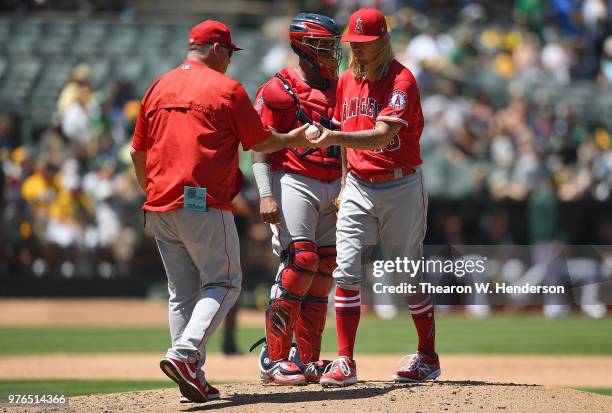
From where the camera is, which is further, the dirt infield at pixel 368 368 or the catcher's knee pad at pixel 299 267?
the dirt infield at pixel 368 368

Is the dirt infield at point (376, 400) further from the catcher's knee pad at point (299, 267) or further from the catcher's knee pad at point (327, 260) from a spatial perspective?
the catcher's knee pad at point (327, 260)

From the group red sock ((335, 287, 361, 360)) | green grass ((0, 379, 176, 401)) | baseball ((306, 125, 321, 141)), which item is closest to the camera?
baseball ((306, 125, 321, 141))

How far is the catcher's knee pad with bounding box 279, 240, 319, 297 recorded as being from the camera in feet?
24.2

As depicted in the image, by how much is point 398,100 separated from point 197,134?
4.11ft

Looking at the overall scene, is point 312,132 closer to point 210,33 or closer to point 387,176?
point 387,176

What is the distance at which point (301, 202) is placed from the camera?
747 centimetres

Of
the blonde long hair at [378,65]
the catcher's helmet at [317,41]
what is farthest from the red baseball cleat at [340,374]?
the catcher's helmet at [317,41]

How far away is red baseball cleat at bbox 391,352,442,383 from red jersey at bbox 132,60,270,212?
5.46ft

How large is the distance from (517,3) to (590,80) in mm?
2379

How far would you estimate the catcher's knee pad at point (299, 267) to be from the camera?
7.38 m

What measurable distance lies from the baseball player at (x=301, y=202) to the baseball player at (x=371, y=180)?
24 centimetres

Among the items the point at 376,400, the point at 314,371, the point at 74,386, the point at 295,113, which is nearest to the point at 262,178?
the point at 295,113

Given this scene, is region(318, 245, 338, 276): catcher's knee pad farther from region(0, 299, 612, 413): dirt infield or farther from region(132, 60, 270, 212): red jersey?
region(132, 60, 270, 212): red jersey

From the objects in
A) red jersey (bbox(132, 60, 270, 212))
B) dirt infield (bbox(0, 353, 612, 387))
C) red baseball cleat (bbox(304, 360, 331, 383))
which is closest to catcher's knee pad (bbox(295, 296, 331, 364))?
red baseball cleat (bbox(304, 360, 331, 383))
